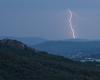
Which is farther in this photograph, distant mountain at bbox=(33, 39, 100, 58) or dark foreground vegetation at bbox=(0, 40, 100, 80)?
distant mountain at bbox=(33, 39, 100, 58)

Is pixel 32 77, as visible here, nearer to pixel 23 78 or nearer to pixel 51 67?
pixel 23 78

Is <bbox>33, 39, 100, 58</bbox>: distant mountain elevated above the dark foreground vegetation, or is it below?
above

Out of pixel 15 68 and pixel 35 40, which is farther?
pixel 35 40

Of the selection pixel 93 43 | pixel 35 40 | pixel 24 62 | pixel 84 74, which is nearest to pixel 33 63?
pixel 24 62

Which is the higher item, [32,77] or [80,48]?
[80,48]

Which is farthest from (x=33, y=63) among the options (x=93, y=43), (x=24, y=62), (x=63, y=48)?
(x=93, y=43)

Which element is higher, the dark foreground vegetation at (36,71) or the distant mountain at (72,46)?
the distant mountain at (72,46)

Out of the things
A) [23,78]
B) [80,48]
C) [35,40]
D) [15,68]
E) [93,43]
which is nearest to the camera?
[23,78]

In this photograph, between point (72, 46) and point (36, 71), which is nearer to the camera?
point (36, 71)

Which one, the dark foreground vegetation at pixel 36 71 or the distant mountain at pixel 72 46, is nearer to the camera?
the dark foreground vegetation at pixel 36 71

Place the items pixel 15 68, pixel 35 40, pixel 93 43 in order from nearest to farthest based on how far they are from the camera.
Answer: pixel 15 68 < pixel 93 43 < pixel 35 40

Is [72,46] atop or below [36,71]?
atop

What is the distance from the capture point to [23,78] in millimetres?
32375

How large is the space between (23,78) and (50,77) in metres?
1.75
